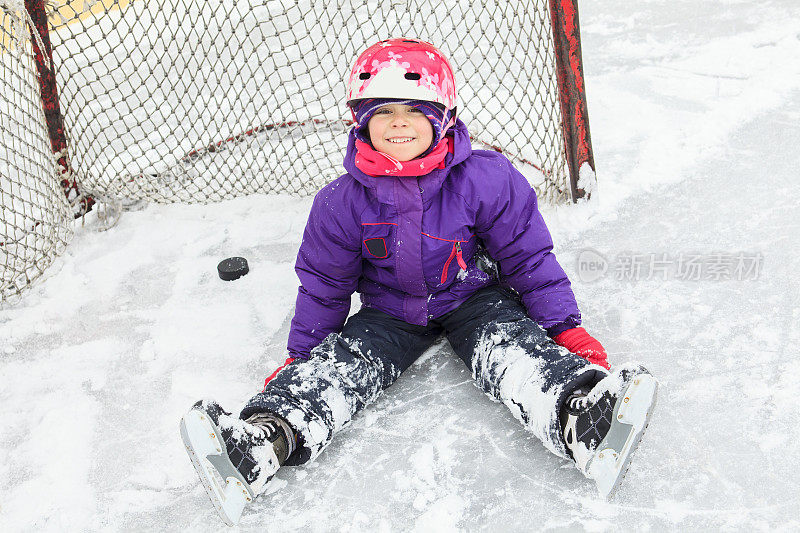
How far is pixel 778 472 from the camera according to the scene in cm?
121

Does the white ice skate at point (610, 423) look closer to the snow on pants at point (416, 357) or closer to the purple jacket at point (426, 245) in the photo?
the snow on pants at point (416, 357)

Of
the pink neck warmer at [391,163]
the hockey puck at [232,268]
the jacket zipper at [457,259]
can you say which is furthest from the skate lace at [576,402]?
the hockey puck at [232,268]

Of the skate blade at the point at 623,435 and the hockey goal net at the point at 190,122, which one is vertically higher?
the hockey goal net at the point at 190,122

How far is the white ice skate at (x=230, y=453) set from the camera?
3.71 ft

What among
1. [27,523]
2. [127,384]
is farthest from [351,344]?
[27,523]

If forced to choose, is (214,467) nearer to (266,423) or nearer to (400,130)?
(266,423)

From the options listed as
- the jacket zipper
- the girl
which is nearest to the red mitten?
the girl

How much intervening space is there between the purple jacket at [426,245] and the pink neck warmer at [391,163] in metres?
0.03

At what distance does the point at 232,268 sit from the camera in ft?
6.32

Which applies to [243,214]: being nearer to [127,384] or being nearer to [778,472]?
[127,384]

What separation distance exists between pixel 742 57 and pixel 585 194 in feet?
4.03

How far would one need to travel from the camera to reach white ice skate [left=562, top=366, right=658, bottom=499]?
3.57 ft

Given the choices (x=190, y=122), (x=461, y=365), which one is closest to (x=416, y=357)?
(x=461, y=365)

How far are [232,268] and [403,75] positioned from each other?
2.83ft
